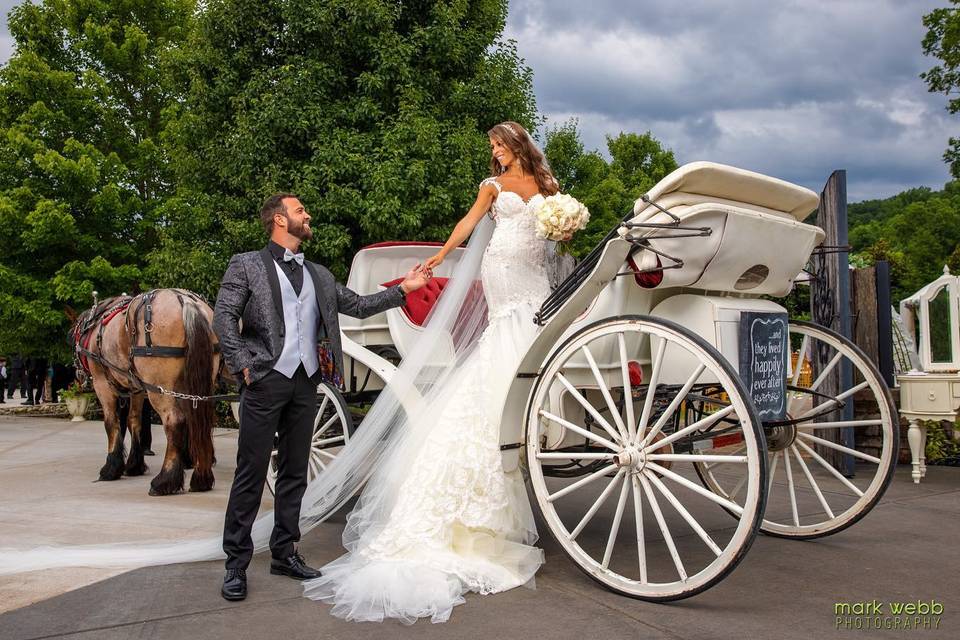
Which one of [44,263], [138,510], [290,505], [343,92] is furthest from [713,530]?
[44,263]

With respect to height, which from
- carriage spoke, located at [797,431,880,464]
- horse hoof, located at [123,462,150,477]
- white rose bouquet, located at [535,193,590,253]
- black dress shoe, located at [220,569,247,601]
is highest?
white rose bouquet, located at [535,193,590,253]

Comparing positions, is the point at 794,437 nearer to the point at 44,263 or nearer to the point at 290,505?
the point at 290,505

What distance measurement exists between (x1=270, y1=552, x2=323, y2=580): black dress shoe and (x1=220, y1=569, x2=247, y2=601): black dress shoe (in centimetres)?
25

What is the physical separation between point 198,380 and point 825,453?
5.24m

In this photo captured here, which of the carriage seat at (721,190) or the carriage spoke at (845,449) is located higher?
the carriage seat at (721,190)

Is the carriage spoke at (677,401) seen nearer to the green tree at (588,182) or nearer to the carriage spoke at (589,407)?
the carriage spoke at (589,407)

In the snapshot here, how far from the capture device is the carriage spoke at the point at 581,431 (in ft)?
10.6

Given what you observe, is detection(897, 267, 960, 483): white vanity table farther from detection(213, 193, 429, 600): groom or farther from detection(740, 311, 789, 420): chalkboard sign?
detection(213, 193, 429, 600): groom

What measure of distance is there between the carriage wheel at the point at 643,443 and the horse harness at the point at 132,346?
271 cm

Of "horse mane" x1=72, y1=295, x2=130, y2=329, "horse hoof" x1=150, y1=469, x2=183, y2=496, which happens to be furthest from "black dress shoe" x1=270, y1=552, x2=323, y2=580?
"horse mane" x1=72, y1=295, x2=130, y2=329

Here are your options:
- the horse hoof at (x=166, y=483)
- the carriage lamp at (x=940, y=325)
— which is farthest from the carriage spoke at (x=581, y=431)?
the carriage lamp at (x=940, y=325)

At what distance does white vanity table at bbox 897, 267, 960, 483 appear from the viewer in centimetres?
590

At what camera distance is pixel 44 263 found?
13.9 meters

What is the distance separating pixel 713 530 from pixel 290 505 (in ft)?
8.06
